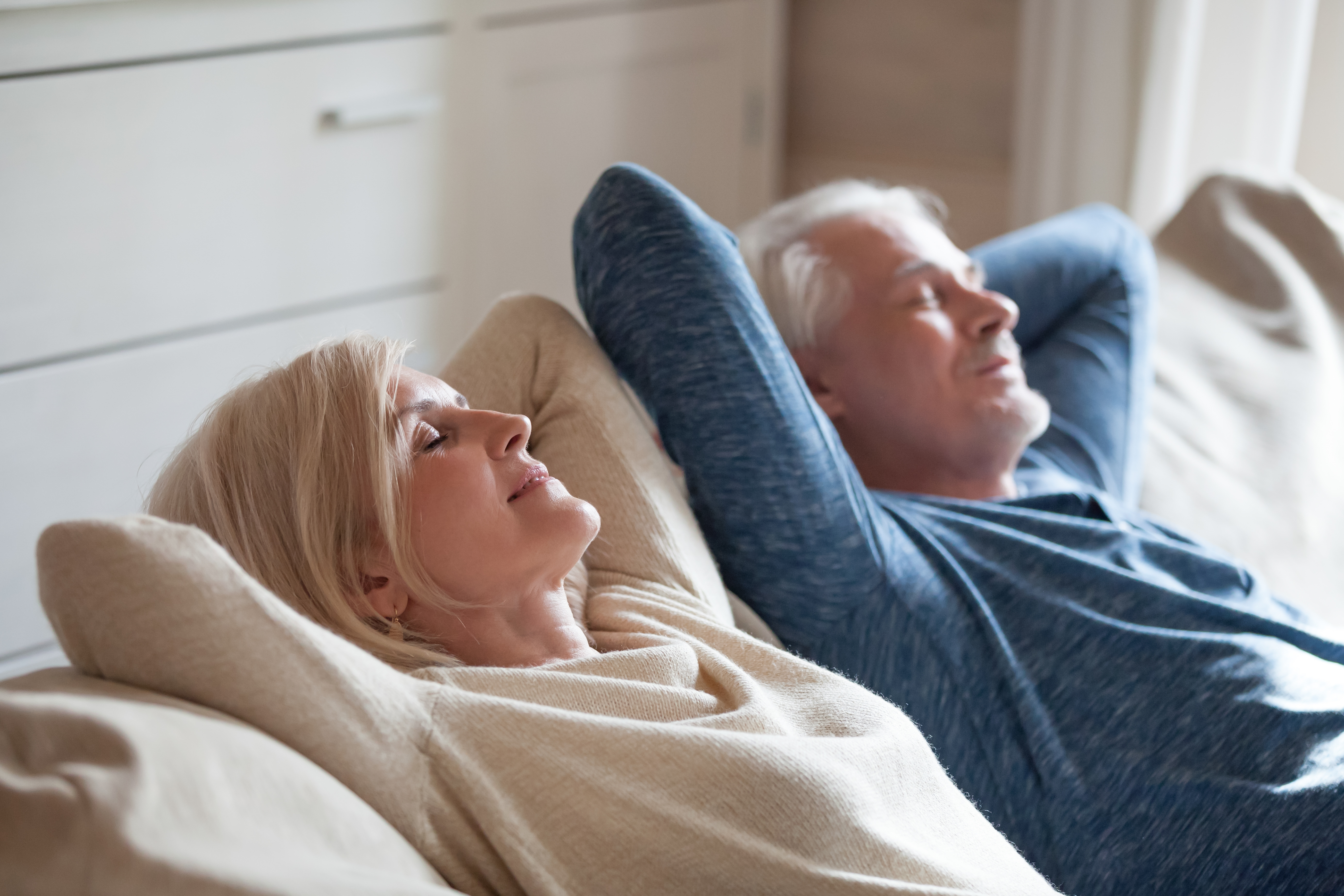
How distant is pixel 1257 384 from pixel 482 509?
1.26m

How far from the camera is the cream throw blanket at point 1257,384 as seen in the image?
159cm

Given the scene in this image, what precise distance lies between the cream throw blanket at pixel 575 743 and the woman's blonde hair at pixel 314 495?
0.09 meters

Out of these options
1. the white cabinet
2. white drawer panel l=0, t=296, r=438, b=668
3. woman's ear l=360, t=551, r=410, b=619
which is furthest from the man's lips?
the white cabinet

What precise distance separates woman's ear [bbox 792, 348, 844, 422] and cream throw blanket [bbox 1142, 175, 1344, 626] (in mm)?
448

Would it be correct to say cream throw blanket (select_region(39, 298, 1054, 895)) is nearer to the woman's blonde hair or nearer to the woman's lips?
the woman's blonde hair

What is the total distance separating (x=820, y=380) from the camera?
1591mm

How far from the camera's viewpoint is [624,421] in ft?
4.00

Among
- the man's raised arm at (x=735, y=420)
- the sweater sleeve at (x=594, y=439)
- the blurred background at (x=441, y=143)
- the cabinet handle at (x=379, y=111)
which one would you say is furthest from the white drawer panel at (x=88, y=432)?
the man's raised arm at (x=735, y=420)

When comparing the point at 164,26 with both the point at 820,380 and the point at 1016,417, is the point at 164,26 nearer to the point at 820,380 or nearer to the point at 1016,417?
the point at 820,380

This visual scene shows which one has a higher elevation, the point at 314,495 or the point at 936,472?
the point at 314,495

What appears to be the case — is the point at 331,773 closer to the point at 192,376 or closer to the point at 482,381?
the point at 482,381

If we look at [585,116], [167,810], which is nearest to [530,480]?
[167,810]

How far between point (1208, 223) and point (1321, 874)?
1210 millimetres

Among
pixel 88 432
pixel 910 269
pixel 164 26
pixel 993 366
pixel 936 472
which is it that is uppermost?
pixel 164 26
